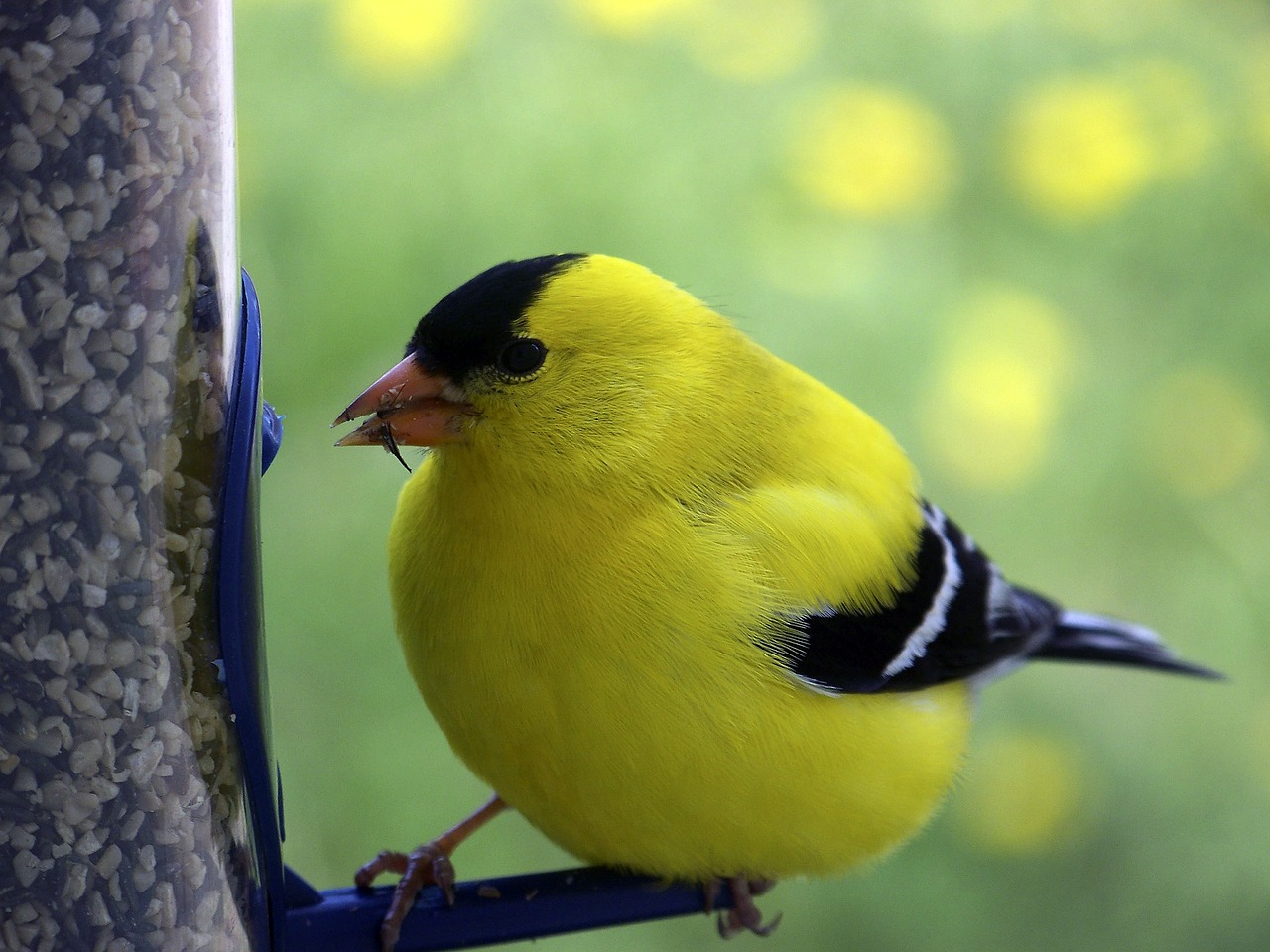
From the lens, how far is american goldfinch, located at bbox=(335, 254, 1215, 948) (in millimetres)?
1371

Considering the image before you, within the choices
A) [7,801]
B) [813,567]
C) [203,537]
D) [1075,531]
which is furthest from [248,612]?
[1075,531]

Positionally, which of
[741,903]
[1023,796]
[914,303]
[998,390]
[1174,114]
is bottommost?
[1023,796]

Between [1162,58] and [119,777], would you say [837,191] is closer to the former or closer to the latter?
[1162,58]

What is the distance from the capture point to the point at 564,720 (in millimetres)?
1361

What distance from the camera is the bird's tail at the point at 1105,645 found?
223cm

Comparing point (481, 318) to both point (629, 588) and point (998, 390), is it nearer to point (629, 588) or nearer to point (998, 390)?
point (629, 588)

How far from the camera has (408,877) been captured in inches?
59.4

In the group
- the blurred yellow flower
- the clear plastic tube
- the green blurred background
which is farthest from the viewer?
the blurred yellow flower

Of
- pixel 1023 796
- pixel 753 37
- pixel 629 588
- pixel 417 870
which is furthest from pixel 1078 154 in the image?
pixel 417 870

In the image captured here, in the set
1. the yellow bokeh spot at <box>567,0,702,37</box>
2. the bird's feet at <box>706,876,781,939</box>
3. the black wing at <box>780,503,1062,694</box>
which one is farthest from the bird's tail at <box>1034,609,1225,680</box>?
the yellow bokeh spot at <box>567,0,702,37</box>

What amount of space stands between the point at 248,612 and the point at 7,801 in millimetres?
240

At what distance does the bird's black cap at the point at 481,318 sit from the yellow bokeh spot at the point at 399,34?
1.97 metres

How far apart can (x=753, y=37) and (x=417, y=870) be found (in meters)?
2.67

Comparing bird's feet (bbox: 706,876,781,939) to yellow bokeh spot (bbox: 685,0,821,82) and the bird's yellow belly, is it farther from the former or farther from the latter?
yellow bokeh spot (bbox: 685,0,821,82)
